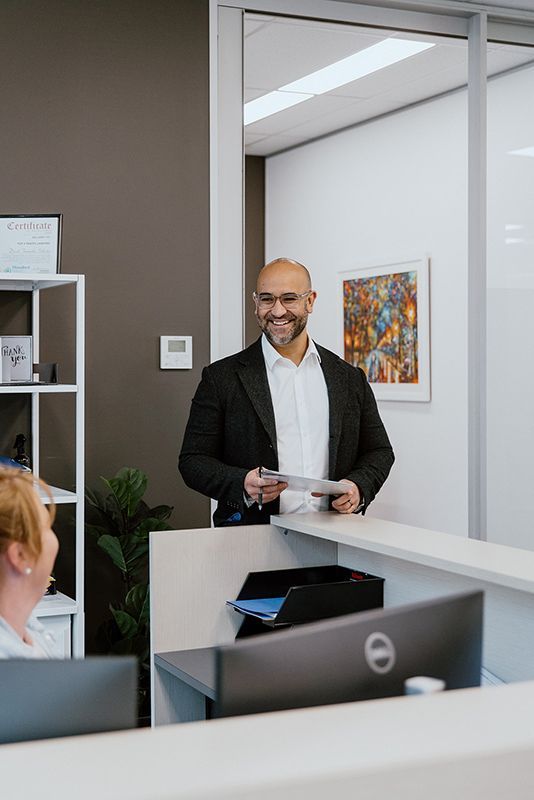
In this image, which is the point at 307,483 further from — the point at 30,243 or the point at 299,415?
the point at 30,243

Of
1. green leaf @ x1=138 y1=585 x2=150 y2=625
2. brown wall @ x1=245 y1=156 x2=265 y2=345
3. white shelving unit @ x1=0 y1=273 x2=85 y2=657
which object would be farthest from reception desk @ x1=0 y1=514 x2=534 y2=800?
brown wall @ x1=245 y1=156 x2=265 y2=345

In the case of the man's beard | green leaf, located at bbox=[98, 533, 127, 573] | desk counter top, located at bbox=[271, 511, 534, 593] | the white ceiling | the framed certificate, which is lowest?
green leaf, located at bbox=[98, 533, 127, 573]

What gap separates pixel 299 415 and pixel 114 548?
0.80 meters

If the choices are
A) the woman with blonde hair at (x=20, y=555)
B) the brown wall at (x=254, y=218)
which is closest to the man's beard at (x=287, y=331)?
the woman with blonde hair at (x=20, y=555)

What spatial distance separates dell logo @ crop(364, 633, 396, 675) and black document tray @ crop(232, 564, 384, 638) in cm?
127

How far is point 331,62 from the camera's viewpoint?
4785mm

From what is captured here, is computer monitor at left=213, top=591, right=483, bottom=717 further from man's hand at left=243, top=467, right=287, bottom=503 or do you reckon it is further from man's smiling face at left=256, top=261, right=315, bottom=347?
man's smiling face at left=256, top=261, right=315, bottom=347

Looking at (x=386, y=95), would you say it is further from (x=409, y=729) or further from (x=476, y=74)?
(x=409, y=729)

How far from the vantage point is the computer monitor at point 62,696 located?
918 millimetres

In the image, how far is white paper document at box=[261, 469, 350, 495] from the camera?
7.95 ft

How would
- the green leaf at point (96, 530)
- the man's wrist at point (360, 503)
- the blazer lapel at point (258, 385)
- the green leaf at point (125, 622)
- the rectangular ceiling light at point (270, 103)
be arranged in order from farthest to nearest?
the rectangular ceiling light at point (270, 103) < the green leaf at point (96, 530) < the green leaf at point (125, 622) < the blazer lapel at point (258, 385) < the man's wrist at point (360, 503)

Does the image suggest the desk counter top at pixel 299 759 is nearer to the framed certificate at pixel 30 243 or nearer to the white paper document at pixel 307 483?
the white paper document at pixel 307 483

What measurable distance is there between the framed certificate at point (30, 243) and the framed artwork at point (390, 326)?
8.67 feet

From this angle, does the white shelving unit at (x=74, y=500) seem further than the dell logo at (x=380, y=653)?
Yes
